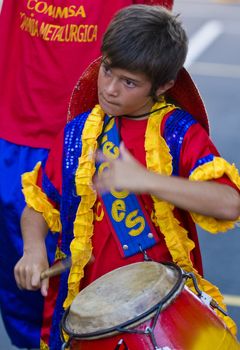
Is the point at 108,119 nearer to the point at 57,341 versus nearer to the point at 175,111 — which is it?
the point at 175,111

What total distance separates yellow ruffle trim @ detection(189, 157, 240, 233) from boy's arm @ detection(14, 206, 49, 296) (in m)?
0.53

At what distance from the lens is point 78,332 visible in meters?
2.96

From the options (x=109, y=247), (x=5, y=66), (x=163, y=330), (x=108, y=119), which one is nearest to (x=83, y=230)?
(x=109, y=247)

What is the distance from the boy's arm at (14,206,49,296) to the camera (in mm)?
3260

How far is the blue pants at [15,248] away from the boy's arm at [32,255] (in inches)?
26.2

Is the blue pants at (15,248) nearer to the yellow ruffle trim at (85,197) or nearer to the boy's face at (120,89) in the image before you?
the yellow ruffle trim at (85,197)

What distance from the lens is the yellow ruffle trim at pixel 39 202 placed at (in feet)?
11.3

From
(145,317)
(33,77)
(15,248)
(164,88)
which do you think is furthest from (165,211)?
(15,248)

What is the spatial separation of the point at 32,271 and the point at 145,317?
1.71ft

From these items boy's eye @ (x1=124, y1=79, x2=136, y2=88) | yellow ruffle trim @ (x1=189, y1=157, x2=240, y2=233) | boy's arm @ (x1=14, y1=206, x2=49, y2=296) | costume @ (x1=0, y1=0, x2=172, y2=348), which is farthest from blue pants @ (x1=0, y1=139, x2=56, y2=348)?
yellow ruffle trim @ (x1=189, y1=157, x2=240, y2=233)

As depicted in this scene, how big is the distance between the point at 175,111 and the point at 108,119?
0.24 metres

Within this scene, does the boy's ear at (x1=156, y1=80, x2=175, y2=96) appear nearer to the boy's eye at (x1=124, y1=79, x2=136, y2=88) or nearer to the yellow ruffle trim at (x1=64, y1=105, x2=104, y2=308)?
the boy's eye at (x1=124, y1=79, x2=136, y2=88)

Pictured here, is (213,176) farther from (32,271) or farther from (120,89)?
(32,271)

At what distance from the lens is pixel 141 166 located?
308 centimetres
